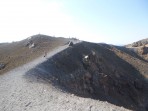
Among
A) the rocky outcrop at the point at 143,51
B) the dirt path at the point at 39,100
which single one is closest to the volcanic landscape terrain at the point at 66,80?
the dirt path at the point at 39,100

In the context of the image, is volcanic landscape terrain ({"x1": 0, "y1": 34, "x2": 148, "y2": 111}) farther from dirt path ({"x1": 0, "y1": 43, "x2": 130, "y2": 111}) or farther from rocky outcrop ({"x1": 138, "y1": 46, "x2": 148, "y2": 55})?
→ rocky outcrop ({"x1": 138, "y1": 46, "x2": 148, "y2": 55})

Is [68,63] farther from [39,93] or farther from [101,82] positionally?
[39,93]

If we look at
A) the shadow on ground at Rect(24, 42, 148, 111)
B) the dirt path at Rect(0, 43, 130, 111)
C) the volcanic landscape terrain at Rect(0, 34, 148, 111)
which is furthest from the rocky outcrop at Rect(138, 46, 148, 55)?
the dirt path at Rect(0, 43, 130, 111)

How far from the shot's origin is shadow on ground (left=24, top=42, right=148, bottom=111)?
110 ft

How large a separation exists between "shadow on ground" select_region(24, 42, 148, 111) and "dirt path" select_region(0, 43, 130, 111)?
3115 millimetres

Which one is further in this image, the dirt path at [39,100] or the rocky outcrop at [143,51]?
the rocky outcrop at [143,51]

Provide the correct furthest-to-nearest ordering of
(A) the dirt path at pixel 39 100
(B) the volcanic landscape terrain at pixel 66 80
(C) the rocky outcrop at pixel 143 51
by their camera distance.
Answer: (C) the rocky outcrop at pixel 143 51, (B) the volcanic landscape terrain at pixel 66 80, (A) the dirt path at pixel 39 100

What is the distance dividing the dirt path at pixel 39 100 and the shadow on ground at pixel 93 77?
10.2ft

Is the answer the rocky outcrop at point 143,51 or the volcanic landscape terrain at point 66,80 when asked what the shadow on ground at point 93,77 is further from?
the rocky outcrop at point 143,51

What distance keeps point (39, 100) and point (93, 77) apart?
24389 millimetres

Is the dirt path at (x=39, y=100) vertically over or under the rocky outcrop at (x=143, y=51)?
over

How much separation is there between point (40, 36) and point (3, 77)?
3111 cm

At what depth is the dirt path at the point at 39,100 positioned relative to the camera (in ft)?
61.3

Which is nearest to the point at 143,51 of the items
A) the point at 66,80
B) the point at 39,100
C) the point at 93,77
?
the point at 93,77
